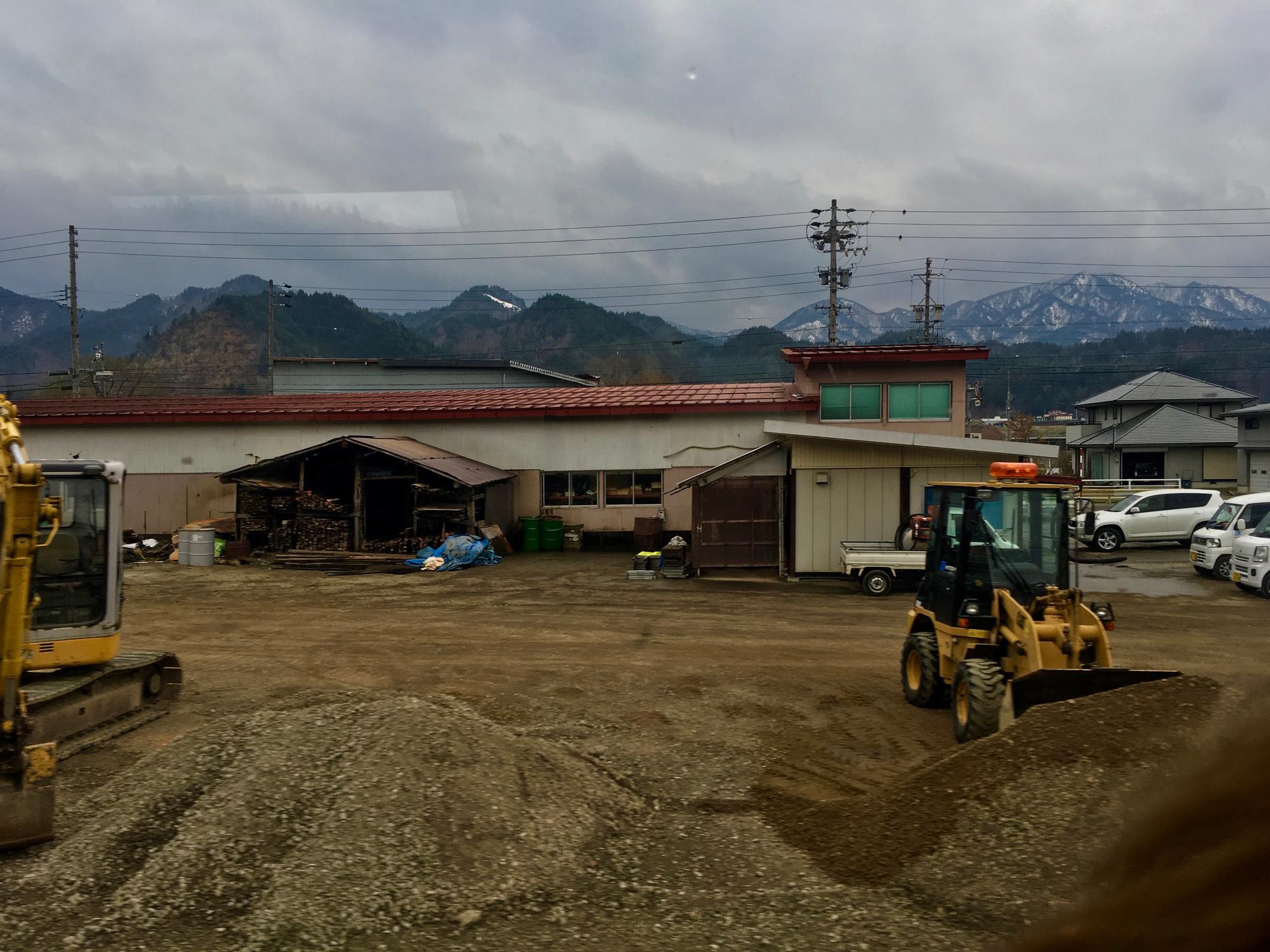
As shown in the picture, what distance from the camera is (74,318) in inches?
1671

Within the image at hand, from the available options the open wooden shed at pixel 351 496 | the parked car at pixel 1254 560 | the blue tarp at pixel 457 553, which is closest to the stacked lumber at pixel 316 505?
the open wooden shed at pixel 351 496

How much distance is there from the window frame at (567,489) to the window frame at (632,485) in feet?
0.39

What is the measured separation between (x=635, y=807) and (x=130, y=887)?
327 cm

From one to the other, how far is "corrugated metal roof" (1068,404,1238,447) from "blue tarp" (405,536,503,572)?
38.2 m

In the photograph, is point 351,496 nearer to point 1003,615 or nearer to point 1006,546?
point 1006,546

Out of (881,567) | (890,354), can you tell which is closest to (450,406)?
(890,354)

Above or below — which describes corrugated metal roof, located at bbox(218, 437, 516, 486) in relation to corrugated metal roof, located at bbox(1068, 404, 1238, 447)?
below

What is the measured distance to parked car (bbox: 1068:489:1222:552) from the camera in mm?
25016

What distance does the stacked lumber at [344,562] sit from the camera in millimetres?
22734

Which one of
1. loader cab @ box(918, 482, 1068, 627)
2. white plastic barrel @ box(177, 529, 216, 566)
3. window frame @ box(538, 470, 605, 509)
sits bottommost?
white plastic barrel @ box(177, 529, 216, 566)

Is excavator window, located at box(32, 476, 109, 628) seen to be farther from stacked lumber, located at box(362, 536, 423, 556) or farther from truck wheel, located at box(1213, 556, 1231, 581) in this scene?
truck wheel, located at box(1213, 556, 1231, 581)

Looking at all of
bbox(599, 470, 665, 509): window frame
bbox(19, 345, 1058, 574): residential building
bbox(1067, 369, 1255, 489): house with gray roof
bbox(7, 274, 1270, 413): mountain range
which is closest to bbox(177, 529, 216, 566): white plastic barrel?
bbox(19, 345, 1058, 574): residential building

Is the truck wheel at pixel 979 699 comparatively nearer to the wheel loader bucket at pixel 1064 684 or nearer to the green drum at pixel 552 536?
the wheel loader bucket at pixel 1064 684

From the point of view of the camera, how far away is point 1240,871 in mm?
1364
